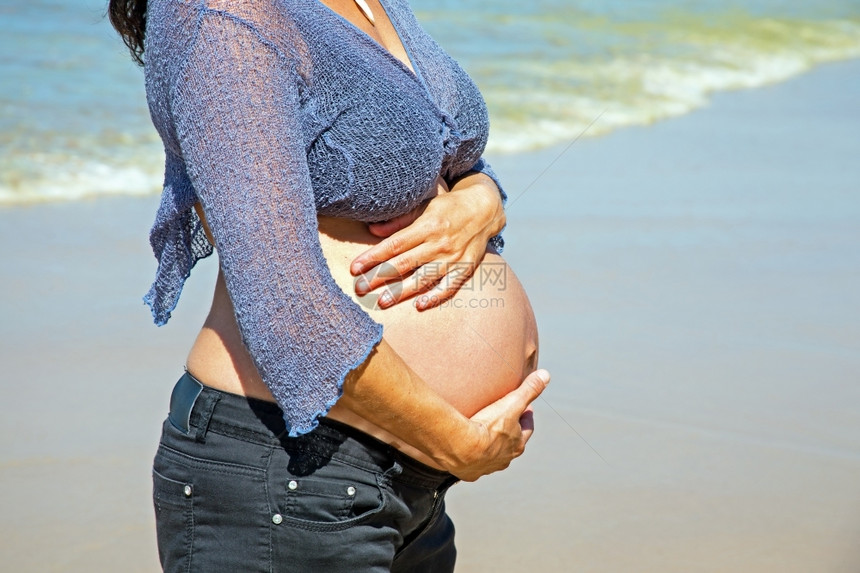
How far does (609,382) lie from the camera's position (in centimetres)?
355

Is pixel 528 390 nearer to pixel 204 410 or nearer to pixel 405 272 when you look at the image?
pixel 405 272

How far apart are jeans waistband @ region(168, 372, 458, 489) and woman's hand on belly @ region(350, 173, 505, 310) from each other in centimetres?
20

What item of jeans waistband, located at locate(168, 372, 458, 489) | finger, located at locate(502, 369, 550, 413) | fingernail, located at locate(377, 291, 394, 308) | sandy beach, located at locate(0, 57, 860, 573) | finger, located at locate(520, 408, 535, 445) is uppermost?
fingernail, located at locate(377, 291, 394, 308)

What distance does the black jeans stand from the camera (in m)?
1.29

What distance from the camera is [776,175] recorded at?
6.07 m

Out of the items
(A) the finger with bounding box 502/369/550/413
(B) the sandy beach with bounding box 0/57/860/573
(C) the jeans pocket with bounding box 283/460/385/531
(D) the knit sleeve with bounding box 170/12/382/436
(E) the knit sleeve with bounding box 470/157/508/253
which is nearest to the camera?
(D) the knit sleeve with bounding box 170/12/382/436

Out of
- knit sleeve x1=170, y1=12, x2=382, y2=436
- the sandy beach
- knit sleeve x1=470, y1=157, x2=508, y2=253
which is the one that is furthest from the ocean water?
knit sleeve x1=170, y1=12, x2=382, y2=436

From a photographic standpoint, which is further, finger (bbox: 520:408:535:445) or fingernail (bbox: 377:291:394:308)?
finger (bbox: 520:408:535:445)

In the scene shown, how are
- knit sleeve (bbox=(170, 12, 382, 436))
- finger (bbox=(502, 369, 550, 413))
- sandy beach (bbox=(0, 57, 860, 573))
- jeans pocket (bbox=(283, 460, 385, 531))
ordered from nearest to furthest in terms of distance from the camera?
1. knit sleeve (bbox=(170, 12, 382, 436))
2. jeans pocket (bbox=(283, 460, 385, 531))
3. finger (bbox=(502, 369, 550, 413))
4. sandy beach (bbox=(0, 57, 860, 573))

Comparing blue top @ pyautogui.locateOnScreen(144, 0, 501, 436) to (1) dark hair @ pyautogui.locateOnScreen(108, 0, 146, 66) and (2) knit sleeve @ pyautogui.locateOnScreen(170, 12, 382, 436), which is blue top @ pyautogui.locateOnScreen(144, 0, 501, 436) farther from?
(1) dark hair @ pyautogui.locateOnScreen(108, 0, 146, 66)

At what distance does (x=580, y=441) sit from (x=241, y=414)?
2075 millimetres

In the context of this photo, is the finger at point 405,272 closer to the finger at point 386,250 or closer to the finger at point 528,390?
the finger at point 386,250

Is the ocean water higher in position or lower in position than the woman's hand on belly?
lower

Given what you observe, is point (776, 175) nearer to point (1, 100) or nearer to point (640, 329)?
point (640, 329)
